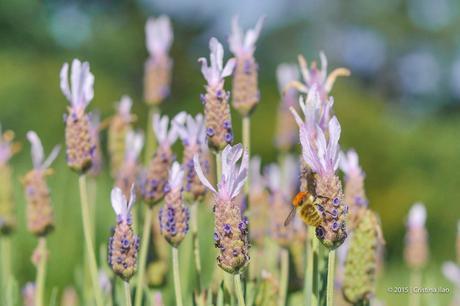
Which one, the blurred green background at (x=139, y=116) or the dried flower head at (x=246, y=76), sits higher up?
the blurred green background at (x=139, y=116)

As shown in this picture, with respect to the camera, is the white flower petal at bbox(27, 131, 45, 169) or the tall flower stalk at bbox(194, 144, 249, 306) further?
the white flower petal at bbox(27, 131, 45, 169)

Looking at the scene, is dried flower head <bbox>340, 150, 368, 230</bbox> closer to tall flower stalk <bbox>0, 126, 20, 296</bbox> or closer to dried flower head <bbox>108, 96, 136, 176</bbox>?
dried flower head <bbox>108, 96, 136, 176</bbox>

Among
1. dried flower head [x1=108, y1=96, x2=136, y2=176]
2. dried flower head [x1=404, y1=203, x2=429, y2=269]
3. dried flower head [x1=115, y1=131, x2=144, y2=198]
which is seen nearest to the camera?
dried flower head [x1=115, y1=131, x2=144, y2=198]

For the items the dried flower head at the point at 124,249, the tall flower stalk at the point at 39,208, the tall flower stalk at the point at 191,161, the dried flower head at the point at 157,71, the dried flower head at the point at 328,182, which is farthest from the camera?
the dried flower head at the point at 157,71

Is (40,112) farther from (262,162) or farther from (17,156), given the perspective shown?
(262,162)

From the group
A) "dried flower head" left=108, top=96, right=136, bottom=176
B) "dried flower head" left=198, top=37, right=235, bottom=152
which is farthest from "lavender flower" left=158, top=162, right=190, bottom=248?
"dried flower head" left=108, top=96, right=136, bottom=176

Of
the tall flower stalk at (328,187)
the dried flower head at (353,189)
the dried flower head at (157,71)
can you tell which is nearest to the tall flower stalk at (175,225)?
the tall flower stalk at (328,187)

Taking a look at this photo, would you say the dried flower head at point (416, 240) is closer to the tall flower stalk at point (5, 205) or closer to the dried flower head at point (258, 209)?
the dried flower head at point (258, 209)
